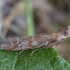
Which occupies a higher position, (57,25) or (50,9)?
(50,9)

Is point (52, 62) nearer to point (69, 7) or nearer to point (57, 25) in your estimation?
point (57, 25)

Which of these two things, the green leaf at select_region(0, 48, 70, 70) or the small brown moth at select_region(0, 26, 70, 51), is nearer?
the green leaf at select_region(0, 48, 70, 70)

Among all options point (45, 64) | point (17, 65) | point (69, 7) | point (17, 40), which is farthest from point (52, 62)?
point (69, 7)

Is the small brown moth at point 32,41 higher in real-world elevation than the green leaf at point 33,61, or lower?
higher

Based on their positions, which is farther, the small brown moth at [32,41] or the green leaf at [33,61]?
the small brown moth at [32,41]
